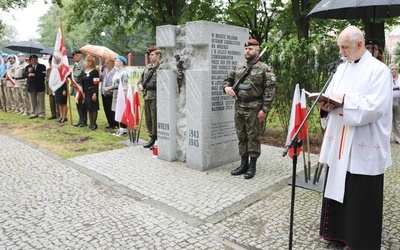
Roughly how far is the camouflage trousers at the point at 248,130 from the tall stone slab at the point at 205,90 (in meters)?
0.59

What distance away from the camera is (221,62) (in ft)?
19.7

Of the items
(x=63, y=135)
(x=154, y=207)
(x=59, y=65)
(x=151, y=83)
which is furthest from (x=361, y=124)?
(x=59, y=65)

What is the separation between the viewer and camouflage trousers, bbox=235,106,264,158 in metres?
5.42

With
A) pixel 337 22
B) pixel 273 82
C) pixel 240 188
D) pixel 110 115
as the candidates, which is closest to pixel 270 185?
pixel 240 188

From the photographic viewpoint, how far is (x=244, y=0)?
43.8ft

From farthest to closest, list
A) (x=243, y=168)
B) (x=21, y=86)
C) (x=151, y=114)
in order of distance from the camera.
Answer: (x=21, y=86) < (x=151, y=114) < (x=243, y=168)

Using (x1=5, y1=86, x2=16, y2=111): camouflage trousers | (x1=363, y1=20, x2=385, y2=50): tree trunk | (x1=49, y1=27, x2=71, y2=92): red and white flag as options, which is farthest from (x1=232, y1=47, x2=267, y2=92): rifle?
(x1=5, y1=86, x2=16, y2=111): camouflage trousers

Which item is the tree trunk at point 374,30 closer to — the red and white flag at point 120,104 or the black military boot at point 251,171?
the red and white flag at point 120,104

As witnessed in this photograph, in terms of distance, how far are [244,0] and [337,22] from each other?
15.6ft

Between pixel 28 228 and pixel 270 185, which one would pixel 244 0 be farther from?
pixel 28 228

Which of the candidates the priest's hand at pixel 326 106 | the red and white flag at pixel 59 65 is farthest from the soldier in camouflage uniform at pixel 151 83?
the priest's hand at pixel 326 106

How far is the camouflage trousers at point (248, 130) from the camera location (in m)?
5.42

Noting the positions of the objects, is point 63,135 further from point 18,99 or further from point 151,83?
point 18,99

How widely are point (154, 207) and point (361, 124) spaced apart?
263 cm
